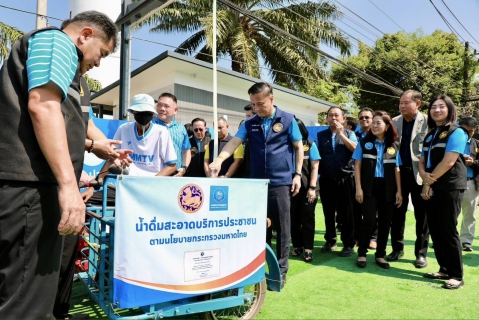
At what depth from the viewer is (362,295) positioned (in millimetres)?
3516

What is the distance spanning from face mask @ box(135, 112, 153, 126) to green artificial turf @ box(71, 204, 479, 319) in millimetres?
1696

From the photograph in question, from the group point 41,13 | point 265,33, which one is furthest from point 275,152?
point 265,33

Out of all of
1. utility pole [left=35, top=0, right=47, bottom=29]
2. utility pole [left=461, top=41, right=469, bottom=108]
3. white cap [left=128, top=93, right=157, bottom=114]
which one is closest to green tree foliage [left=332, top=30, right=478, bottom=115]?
utility pole [left=461, top=41, right=469, bottom=108]

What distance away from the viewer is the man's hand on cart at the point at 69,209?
1.55 metres

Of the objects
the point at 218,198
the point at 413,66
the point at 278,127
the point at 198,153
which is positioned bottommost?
the point at 218,198

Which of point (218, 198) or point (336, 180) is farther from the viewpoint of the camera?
point (336, 180)

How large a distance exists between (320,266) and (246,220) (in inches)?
88.0

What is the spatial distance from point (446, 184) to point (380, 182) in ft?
2.94

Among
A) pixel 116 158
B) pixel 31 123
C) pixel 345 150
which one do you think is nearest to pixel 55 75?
pixel 31 123

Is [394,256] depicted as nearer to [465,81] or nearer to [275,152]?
[275,152]

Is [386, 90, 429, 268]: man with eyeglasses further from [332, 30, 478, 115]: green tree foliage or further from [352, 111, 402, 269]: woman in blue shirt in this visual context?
[332, 30, 478, 115]: green tree foliage

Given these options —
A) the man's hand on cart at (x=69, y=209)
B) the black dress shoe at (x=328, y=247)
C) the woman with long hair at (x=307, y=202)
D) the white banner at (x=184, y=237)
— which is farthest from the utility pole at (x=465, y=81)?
the man's hand on cart at (x=69, y=209)

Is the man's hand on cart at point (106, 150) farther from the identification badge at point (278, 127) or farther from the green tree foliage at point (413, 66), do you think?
the green tree foliage at point (413, 66)

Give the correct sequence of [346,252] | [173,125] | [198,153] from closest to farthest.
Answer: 1. [346,252]
2. [173,125]
3. [198,153]
